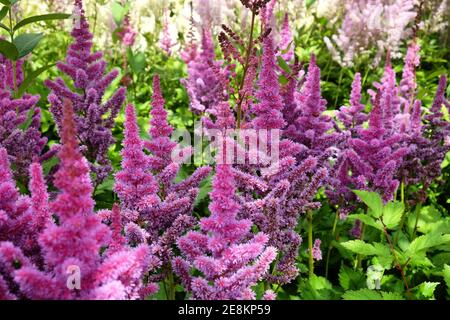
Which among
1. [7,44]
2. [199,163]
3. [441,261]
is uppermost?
[7,44]

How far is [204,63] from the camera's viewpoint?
4402 millimetres

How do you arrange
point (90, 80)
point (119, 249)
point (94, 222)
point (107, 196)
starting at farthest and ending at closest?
point (107, 196)
point (90, 80)
point (119, 249)
point (94, 222)

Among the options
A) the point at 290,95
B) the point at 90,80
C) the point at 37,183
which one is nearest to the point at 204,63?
the point at 90,80

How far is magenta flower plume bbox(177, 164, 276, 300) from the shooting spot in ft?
4.91

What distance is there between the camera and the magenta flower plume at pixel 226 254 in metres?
1.50

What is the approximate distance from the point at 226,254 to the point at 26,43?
195 cm

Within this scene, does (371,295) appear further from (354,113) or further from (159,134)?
(354,113)

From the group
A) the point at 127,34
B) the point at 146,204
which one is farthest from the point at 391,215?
the point at 127,34

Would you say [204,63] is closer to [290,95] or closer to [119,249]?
[290,95]

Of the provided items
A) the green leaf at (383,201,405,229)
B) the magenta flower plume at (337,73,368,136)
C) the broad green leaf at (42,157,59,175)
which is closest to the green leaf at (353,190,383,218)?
the green leaf at (383,201,405,229)
